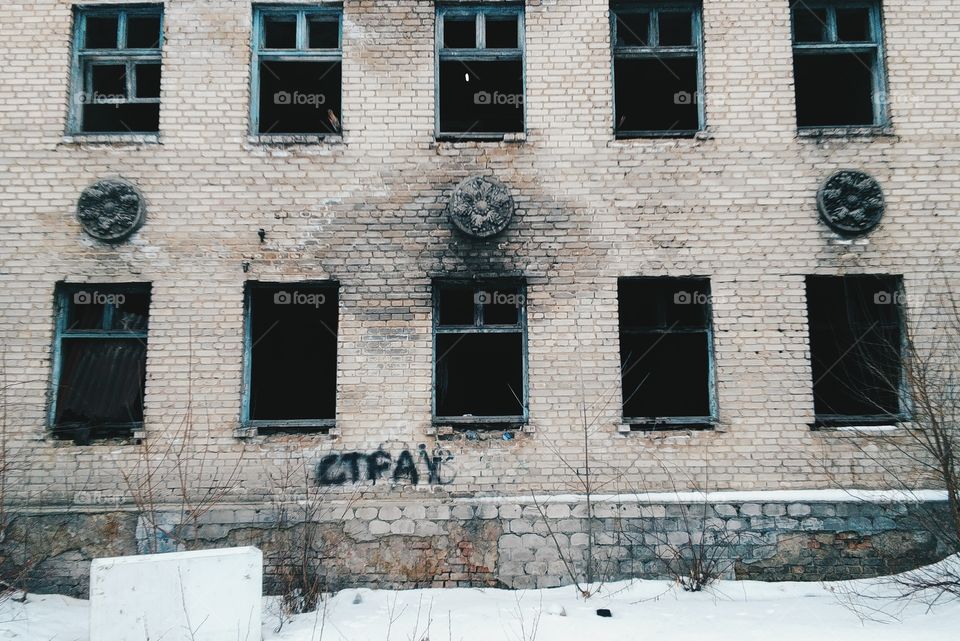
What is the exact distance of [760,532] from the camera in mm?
6625

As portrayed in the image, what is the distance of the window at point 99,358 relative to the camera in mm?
7086

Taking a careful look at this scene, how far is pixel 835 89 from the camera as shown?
824 cm

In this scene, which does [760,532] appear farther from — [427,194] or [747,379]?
[427,194]

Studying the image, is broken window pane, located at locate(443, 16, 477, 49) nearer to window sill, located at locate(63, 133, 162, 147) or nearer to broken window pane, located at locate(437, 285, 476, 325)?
broken window pane, located at locate(437, 285, 476, 325)

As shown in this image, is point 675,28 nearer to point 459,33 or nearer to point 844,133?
point 844,133

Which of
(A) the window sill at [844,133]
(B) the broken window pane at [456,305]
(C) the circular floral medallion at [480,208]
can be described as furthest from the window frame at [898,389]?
(B) the broken window pane at [456,305]

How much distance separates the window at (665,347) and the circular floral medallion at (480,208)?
5.31ft

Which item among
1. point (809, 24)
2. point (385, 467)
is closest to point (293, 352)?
point (385, 467)

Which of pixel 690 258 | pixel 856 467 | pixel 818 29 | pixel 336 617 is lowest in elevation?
pixel 336 617

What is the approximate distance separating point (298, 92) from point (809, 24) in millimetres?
6459

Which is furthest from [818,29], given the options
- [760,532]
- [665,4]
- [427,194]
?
[760,532]

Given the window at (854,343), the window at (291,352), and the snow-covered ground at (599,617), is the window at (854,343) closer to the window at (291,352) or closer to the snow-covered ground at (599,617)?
the snow-covered ground at (599,617)

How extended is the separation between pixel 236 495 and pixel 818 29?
8879mm

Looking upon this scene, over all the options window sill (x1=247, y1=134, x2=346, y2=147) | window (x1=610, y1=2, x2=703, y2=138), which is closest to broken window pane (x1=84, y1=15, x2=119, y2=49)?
window sill (x1=247, y1=134, x2=346, y2=147)
